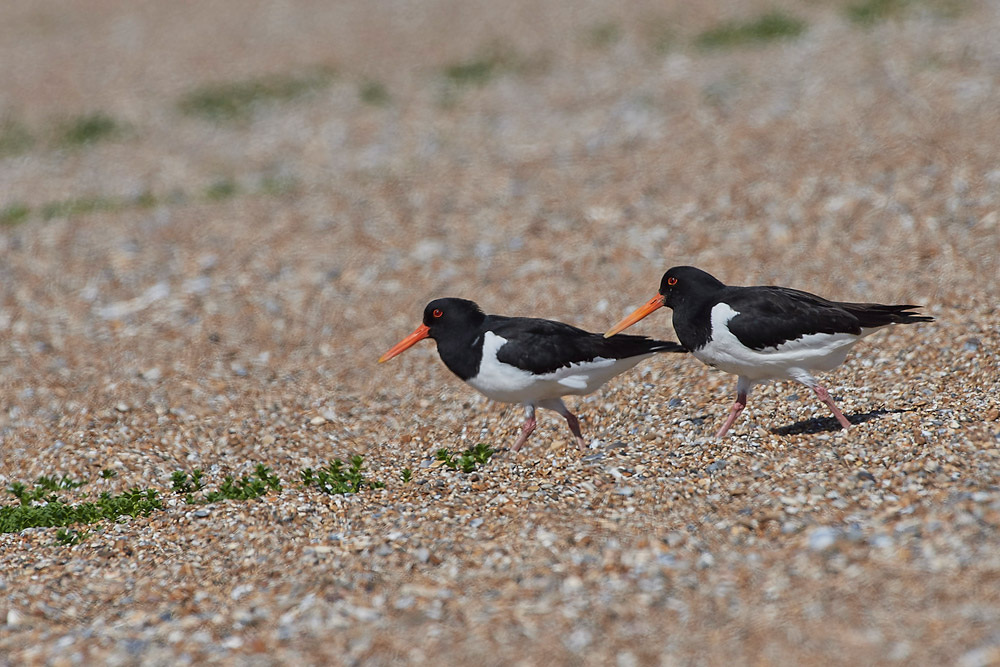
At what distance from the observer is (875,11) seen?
A: 69.5ft

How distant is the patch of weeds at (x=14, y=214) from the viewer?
54.0 feet

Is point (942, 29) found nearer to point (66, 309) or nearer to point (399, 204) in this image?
point (399, 204)

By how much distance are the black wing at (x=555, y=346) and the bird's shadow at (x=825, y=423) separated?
1.05m

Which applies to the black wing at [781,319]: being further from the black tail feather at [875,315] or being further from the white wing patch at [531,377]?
the white wing patch at [531,377]

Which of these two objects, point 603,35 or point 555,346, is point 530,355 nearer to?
point 555,346

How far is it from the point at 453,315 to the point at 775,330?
2725 millimetres

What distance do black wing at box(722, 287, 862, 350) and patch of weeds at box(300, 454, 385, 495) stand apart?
10.0ft

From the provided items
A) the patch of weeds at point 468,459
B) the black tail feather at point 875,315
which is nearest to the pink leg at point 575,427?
the patch of weeds at point 468,459

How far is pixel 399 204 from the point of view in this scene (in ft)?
51.0

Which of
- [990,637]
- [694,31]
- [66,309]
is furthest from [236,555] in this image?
[694,31]

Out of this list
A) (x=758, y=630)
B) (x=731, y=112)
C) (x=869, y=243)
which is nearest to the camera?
(x=758, y=630)

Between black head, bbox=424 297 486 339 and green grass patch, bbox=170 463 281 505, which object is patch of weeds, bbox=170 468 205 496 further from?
black head, bbox=424 297 486 339

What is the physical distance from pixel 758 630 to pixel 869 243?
788 cm

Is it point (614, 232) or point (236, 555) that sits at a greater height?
point (614, 232)
